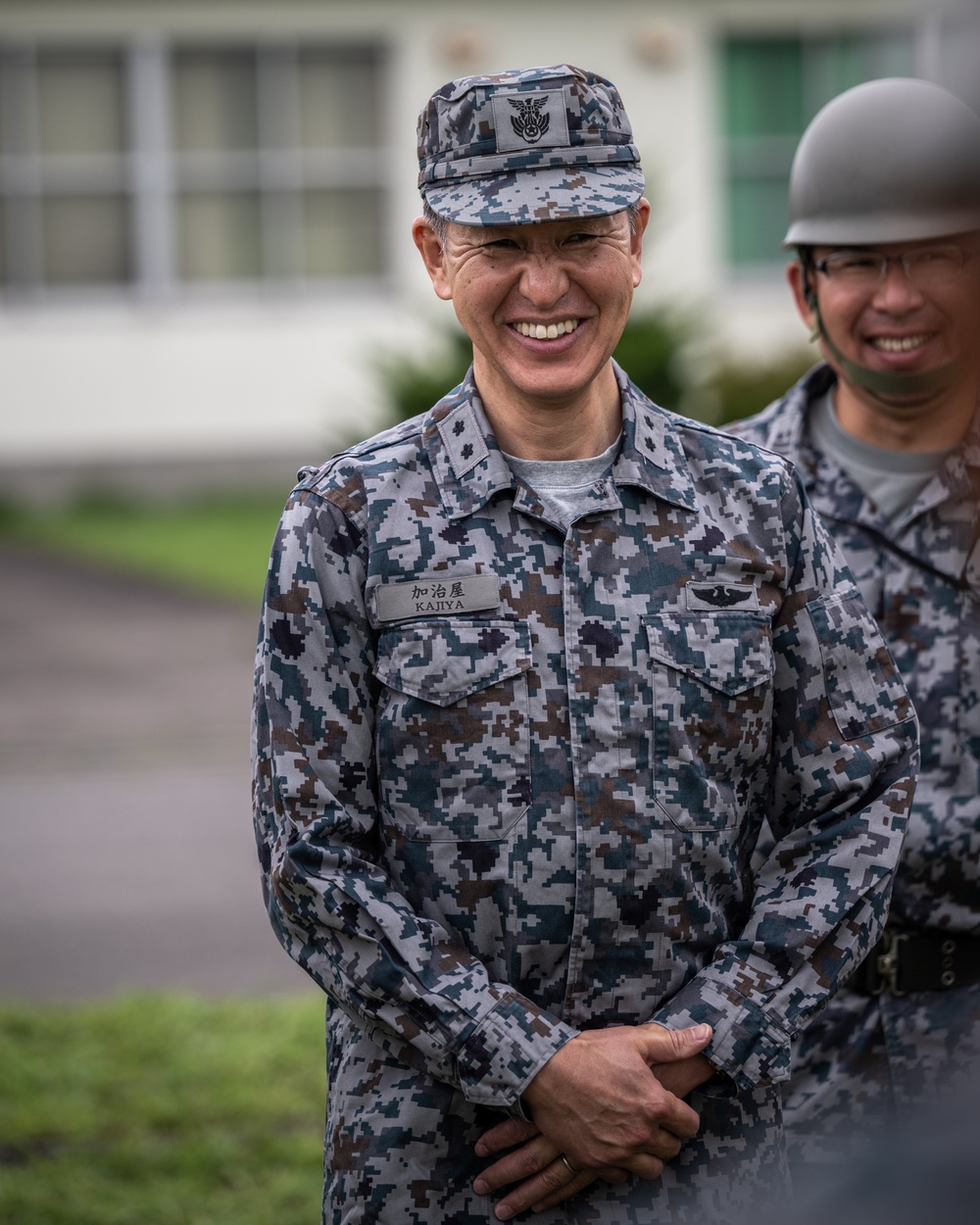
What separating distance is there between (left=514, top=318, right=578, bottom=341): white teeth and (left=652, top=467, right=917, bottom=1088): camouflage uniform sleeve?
1.28ft

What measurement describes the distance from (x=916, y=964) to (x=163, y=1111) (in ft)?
7.49

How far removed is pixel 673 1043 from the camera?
216 centimetres

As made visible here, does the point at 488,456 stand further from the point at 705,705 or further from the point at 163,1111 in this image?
the point at 163,1111

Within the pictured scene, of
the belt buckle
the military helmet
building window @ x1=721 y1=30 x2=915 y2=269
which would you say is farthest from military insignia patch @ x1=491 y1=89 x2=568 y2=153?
building window @ x1=721 y1=30 x2=915 y2=269

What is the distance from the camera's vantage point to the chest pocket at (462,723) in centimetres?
219

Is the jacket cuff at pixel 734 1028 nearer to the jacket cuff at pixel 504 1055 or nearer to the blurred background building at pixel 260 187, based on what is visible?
the jacket cuff at pixel 504 1055

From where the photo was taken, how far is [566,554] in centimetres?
224

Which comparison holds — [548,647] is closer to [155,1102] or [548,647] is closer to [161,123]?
[155,1102]

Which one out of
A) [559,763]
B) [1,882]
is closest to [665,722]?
[559,763]

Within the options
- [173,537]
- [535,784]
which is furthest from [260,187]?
[535,784]

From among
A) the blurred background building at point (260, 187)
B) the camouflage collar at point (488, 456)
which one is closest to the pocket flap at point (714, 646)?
the camouflage collar at point (488, 456)

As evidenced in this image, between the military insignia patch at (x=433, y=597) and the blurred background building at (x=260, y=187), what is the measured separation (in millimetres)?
13728

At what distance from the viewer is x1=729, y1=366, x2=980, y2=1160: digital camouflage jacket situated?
9.35 ft

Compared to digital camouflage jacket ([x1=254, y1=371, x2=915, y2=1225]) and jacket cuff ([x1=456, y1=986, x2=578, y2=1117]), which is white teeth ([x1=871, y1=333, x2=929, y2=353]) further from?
jacket cuff ([x1=456, y1=986, x2=578, y2=1117])
